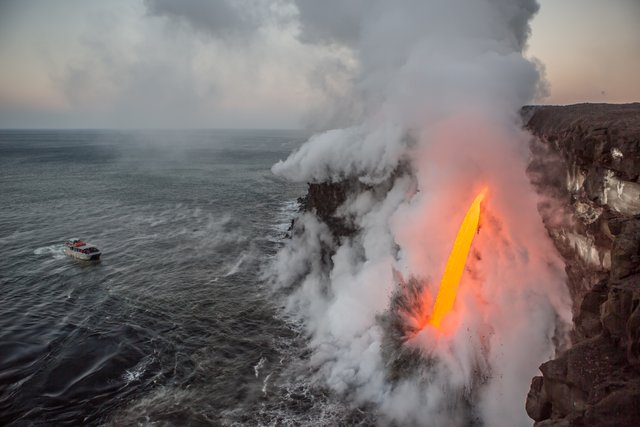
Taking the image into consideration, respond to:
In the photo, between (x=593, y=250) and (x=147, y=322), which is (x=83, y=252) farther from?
(x=593, y=250)

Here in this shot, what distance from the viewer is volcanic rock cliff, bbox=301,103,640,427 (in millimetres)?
11727

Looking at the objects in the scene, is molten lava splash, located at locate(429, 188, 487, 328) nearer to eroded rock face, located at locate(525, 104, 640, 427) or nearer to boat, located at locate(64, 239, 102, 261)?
eroded rock face, located at locate(525, 104, 640, 427)

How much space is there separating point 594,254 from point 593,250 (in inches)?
7.5

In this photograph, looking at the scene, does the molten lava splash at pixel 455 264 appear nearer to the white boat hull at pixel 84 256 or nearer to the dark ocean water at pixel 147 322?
the dark ocean water at pixel 147 322

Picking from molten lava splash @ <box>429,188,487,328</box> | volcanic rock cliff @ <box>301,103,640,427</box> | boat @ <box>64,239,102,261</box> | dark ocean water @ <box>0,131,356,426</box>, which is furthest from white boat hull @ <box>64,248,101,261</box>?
volcanic rock cliff @ <box>301,103,640,427</box>

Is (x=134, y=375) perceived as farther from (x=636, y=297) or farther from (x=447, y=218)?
(x=636, y=297)

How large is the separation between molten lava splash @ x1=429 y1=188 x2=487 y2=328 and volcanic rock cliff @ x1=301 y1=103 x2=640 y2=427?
12.6ft

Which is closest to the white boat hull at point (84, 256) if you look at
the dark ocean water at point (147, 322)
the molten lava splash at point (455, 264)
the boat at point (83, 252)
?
the boat at point (83, 252)

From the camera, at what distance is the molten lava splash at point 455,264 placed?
25.1 metres

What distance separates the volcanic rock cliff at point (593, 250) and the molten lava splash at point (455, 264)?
383cm

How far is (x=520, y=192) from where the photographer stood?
2511 centimetres

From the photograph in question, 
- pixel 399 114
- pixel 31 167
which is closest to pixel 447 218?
pixel 399 114

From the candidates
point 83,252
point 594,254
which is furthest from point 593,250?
point 83,252

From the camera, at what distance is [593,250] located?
18328mm
